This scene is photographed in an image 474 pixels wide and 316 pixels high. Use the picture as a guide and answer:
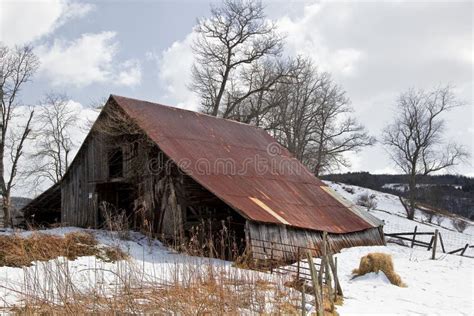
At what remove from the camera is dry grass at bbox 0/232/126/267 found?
9195 millimetres

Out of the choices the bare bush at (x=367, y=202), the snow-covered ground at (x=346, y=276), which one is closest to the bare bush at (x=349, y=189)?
the bare bush at (x=367, y=202)

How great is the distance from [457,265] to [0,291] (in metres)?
15.4

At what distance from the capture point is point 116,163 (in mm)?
18125

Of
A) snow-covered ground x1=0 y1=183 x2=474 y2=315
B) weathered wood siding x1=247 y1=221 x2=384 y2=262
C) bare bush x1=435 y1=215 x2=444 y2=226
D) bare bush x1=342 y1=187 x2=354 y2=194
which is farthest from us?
bare bush x1=342 y1=187 x2=354 y2=194

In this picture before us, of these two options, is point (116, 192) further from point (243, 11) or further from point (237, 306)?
point (243, 11)

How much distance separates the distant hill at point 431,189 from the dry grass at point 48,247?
44.4 meters

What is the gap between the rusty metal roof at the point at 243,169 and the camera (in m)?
14.7

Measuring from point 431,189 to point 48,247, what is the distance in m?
52.1

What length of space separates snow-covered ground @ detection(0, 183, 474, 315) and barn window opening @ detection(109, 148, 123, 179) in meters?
3.31

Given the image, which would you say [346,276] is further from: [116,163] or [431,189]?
[431,189]

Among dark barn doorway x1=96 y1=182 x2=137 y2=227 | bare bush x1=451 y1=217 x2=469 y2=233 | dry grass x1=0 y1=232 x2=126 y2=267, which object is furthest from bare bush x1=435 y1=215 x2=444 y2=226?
dry grass x1=0 y1=232 x2=126 y2=267

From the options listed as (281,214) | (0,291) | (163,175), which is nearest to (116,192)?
(163,175)

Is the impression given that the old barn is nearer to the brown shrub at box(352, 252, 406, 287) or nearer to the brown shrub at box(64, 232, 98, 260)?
the brown shrub at box(64, 232, 98, 260)

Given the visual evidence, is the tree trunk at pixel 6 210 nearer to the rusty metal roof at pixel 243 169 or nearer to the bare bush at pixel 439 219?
the rusty metal roof at pixel 243 169
